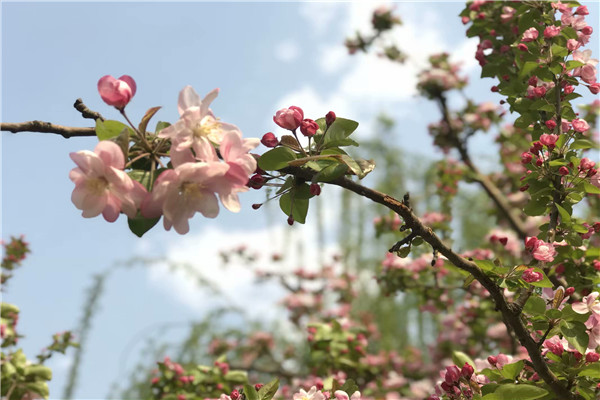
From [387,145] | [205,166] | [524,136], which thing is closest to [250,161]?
[205,166]

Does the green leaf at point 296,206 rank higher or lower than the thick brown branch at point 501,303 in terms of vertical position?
higher

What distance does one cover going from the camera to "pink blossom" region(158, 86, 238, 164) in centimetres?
87

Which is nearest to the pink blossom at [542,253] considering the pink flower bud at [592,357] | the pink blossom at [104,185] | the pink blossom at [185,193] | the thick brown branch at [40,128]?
the pink flower bud at [592,357]

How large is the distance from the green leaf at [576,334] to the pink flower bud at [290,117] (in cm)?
72

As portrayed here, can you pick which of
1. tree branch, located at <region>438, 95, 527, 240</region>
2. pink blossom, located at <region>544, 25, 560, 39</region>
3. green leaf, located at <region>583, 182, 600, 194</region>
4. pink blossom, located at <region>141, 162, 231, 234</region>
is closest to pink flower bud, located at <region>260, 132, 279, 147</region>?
Answer: pink blossom, located at <region>141, 162, 231, 234</region>

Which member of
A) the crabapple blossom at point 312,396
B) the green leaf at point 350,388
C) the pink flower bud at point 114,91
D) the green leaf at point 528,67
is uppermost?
the green leaf at point 528,67

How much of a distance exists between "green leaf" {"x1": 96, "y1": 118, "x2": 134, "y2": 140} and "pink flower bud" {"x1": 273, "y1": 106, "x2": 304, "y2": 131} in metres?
0.28

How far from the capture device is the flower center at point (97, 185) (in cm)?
86

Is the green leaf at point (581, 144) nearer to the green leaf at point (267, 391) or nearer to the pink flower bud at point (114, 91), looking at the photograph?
the green leaf at point (267, 391)

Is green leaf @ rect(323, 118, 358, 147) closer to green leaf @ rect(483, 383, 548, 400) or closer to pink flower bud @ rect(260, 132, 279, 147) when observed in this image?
pink flower bud @ rect(260, 132, 279, 147)

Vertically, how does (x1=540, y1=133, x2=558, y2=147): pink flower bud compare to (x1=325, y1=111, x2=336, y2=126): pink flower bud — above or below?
above

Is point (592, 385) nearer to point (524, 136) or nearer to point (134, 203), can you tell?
point (134, 203)

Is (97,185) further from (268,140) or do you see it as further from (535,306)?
(535,306)

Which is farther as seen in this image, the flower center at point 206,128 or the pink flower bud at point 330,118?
the pink flower bud at point 330,118
